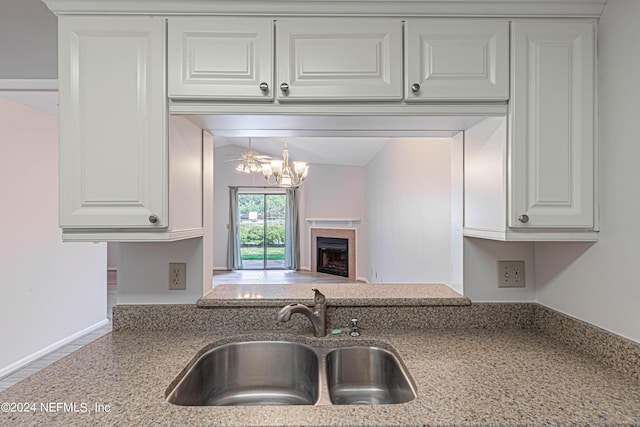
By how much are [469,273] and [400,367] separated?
593 millimetres

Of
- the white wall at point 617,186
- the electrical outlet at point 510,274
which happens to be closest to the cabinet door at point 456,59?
the white wall at point 617,186

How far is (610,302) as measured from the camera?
119 centimetres

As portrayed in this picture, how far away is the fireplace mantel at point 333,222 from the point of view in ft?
26.7

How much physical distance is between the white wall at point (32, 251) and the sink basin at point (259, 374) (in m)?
2.58

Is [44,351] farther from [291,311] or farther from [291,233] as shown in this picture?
[291,233]

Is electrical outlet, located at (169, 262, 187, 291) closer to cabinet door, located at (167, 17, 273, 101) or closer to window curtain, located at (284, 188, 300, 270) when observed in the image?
cabinet door, located at (167, 17, 273, 101)

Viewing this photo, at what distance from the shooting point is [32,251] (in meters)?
3.13

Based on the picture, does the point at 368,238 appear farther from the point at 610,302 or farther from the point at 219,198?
the point at 610,302

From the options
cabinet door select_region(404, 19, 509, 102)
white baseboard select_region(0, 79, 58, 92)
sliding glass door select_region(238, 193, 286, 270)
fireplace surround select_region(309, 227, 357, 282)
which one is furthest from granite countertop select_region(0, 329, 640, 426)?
sliding glass door select_region(238, 193, 286, 270)

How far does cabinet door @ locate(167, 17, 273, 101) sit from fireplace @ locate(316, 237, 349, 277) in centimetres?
701

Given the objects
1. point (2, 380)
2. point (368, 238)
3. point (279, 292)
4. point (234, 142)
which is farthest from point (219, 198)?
point (279, 292)

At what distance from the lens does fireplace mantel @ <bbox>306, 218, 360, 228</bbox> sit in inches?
321

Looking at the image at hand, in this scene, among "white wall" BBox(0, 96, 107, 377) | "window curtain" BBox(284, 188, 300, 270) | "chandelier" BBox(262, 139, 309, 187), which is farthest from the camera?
"window curtain" BBox(284, 188, 300, 270)

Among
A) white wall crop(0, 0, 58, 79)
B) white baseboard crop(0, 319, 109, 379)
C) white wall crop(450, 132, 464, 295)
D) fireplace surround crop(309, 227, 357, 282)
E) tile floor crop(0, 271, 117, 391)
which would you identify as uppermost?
white wall crop(0, 0, 58, 79)
